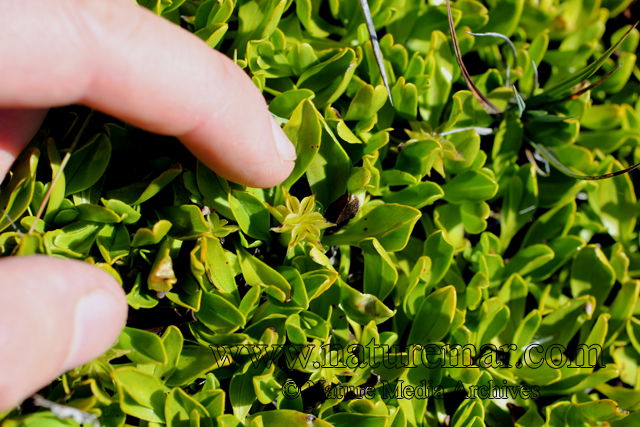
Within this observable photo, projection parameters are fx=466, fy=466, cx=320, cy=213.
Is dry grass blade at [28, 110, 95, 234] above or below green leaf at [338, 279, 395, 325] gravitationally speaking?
above

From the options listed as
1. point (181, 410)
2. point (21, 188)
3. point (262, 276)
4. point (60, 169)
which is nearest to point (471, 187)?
point (262, 276)

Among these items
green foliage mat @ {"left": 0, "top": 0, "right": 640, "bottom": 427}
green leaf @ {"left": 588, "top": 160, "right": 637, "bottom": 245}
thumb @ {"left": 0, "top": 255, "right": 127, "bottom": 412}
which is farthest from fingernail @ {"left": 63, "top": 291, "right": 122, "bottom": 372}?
green leaf @ {"left": 588, "top": 160, "right": 637, "bottom": 245}

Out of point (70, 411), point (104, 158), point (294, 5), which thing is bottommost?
point (70, 411)

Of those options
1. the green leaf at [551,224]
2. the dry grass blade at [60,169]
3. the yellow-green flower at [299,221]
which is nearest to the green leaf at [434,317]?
the yellow-green flower at [299,221]

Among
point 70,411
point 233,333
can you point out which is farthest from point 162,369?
point 70,411

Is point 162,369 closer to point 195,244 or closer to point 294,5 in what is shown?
point 195,244

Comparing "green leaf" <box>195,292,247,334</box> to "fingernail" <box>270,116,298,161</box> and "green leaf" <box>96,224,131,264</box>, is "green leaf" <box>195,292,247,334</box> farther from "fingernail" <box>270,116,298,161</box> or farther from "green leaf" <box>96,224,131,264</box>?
"fingernail" <box>270,116,298,161</box>

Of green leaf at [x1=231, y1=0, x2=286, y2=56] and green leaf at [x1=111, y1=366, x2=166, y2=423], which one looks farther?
green leaf at [x1=231, y1=0, x2=286, y2=56]

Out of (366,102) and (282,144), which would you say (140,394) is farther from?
(366,102)
